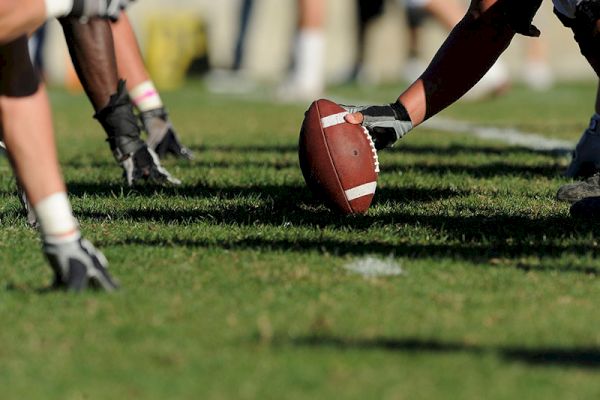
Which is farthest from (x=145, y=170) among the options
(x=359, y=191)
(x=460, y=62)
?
(x=460, y=62)

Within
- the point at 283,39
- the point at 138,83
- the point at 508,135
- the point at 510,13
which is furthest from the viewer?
the point at 283,39

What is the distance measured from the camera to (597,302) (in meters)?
3.12

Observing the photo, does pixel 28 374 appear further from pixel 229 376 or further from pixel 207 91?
pixel 207 91

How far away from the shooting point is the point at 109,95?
532cm

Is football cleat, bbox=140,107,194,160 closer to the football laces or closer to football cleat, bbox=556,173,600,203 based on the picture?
the football laces

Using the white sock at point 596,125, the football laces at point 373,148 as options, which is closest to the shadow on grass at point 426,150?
the white sock at point 596,125

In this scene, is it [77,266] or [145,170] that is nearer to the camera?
[77,266]

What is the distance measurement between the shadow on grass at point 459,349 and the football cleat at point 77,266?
620mm

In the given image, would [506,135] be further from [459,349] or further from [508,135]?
[459,349]

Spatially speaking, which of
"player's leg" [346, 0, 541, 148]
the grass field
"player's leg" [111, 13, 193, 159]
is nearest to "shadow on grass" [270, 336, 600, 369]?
the grass field

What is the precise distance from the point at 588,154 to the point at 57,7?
3091 mm

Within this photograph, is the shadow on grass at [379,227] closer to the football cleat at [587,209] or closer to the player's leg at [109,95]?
the football cleat at [587,209]

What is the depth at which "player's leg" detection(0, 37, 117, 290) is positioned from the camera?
10.1ft

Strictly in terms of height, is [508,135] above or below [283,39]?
above
